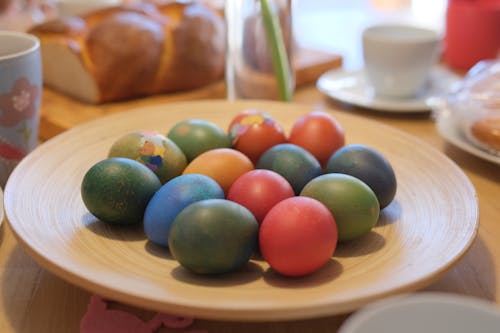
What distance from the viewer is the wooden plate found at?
535mm

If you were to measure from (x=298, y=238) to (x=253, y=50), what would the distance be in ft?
2.37

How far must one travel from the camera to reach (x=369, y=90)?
1290 mm

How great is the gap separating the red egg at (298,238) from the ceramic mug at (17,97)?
455 mm

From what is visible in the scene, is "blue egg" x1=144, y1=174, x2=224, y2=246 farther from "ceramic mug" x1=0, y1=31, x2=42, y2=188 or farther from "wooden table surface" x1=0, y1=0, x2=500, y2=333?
"ceramic mug" x1=0, y1=31, x2=42, y2=188

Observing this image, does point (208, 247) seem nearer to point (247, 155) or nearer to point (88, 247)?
point (88, 247)

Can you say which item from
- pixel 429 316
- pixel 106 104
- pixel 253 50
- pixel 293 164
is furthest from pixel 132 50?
pixel 429 316

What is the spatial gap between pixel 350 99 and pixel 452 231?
59cm

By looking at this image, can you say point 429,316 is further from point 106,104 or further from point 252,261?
point 106,104

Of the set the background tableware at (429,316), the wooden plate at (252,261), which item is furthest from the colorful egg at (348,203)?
the background tableware at (429,316)

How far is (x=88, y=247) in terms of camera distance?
2.13 feet

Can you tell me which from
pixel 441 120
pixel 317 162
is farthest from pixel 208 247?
pixel 441 120

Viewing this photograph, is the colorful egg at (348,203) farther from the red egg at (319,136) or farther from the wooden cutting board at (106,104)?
the wooden cutting board at (106,104)

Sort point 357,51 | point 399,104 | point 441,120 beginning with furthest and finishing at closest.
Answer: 1. point 357,51
2. point 399,104
3. point 441,120

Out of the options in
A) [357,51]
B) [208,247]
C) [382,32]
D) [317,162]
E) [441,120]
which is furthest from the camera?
[357,51]
